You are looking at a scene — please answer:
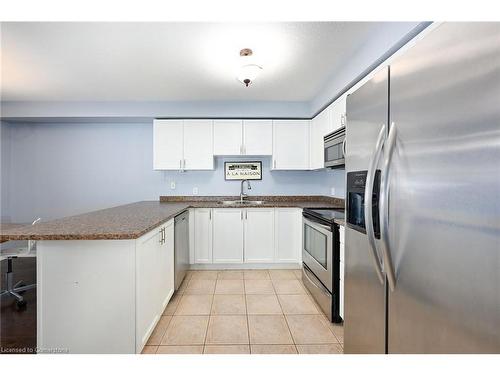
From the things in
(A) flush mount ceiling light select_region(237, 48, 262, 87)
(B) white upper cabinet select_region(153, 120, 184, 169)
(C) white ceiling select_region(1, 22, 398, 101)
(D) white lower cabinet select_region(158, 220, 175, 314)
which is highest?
(C) white ceiling select_region(1, 22, 398, 101)

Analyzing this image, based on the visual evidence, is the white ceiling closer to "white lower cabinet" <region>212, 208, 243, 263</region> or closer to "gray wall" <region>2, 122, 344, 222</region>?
"gray wall" <region>2, 122, 344, 222</region>

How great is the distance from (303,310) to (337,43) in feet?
7.87

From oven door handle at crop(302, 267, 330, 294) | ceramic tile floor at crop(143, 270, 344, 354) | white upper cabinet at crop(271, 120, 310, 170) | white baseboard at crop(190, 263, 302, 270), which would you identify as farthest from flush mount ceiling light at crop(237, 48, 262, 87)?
white baseboard at crop(190, 263, 302, 270)

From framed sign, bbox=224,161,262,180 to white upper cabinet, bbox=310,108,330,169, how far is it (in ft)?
2.87

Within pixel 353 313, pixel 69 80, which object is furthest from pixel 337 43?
pixel 69 80

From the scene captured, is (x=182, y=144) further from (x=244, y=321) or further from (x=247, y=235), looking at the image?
(x=244, y=321)

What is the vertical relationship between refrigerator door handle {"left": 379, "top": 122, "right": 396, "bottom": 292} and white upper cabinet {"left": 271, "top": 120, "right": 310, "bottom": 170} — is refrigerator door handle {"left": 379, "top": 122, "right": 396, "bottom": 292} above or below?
below

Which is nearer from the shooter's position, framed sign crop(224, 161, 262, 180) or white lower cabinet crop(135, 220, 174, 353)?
white lower cabinet crop(135, 220, 174, 353)

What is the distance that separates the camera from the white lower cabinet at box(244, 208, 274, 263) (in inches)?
134

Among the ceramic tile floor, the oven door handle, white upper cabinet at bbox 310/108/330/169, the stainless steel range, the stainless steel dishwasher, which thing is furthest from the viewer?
white upper cabinet at bbox 310/108/330/169

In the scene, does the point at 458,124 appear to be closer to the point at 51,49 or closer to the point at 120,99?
the point at 51,49

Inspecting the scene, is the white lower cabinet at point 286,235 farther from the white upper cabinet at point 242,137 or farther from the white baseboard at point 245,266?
the white upper cabinet at point 242,137

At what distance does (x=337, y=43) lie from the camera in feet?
6.87

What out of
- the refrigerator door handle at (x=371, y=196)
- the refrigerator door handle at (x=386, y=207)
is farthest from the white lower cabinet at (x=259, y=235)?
the refrigerator door handle at (x=386, y=207)
